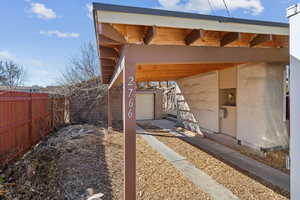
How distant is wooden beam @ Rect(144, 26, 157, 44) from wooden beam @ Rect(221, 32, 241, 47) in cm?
132

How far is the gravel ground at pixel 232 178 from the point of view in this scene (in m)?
2.74

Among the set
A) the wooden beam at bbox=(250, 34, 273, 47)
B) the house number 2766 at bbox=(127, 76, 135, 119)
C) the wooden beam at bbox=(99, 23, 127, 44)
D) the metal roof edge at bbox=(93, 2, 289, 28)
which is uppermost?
the metal roof edge at bbox=(93, 2, 289, 28)

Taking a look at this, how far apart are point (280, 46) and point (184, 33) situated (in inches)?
87.3

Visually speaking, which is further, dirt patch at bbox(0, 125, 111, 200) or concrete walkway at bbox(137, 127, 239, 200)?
dirt patch at bbox(0, 125, 111, 200)

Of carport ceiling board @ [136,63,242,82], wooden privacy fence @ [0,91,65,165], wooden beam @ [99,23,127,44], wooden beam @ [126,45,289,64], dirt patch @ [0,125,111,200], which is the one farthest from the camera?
carport ceiling board @ [136,63,242,82]

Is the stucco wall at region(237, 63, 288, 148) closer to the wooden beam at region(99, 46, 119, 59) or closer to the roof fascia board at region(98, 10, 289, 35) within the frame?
the roof fascia board at region(98, 10, 289, 35)

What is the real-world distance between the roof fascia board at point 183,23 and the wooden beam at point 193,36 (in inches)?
2.9

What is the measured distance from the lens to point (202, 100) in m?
7.19

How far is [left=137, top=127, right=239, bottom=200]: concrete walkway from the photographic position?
278 cm

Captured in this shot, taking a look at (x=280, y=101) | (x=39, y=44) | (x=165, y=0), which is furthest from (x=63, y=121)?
(x=39, y=44)

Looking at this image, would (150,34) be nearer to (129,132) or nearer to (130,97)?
(130,97)

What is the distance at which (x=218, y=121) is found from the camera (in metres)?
6.21

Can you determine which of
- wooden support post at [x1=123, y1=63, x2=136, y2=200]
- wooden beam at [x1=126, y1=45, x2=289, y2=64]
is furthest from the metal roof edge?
wooden support post at [x1=123, y1=63, x2=136, y2=200]

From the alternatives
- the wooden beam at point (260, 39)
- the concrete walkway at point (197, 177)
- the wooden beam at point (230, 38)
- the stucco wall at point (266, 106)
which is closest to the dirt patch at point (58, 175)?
the concrete walkway at point (197, 177)
